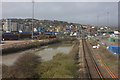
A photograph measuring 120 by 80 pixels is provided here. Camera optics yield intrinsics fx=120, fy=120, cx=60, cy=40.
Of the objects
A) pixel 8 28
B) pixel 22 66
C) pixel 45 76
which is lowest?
pixel 45 76

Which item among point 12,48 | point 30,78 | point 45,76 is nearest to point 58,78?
point 45,76

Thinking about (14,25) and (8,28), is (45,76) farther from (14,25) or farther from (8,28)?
(14,25)

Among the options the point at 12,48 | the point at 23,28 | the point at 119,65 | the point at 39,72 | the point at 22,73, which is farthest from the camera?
the point at 23,28

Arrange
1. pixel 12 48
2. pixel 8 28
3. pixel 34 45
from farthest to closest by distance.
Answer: pixel 8 28, pixel 34 45, pixel 12 48

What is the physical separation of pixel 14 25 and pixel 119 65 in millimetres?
39103

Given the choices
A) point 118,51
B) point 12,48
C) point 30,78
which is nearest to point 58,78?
point 30,78

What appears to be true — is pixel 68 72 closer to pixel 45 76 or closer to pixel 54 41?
pixel 45 76

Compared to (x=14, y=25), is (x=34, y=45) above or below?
Answer: below

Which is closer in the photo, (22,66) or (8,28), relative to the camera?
(22,66)

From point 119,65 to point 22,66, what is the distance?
636 centimetres

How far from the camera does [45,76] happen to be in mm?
5824

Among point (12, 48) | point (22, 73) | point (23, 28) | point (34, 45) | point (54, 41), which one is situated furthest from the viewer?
point (23, 28)

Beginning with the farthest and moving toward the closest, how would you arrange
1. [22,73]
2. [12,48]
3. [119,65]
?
[12,48], [119,65], [22,73]

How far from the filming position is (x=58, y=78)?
212 inches
